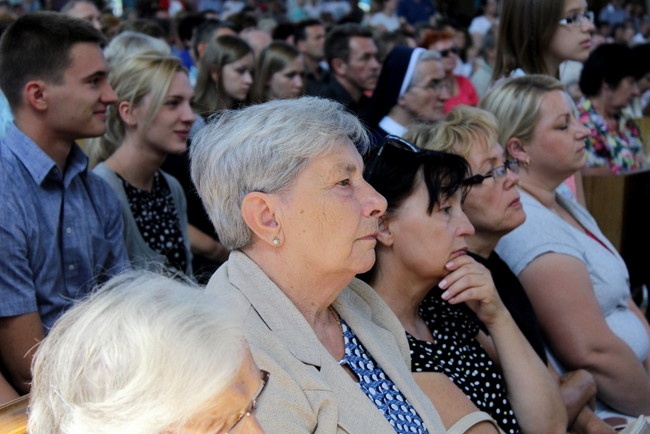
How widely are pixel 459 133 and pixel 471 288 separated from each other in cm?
55

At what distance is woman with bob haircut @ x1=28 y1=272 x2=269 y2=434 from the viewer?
1.19 meters

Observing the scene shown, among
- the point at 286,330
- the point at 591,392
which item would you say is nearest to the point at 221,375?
the point at 286,330

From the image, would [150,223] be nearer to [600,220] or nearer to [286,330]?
[286,330]

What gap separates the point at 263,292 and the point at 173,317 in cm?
52

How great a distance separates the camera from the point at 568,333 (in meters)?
2.62

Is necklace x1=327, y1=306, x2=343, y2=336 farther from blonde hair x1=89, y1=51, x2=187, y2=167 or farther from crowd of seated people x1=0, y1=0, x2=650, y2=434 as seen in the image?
blonde hair x1=89, y1=51, x2=187, y2=167

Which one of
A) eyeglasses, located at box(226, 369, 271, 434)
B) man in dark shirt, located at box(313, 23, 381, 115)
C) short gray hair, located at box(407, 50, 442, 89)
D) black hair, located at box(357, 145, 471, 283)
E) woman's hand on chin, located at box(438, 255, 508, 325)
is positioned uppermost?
eyeglasses, located at box(226, 369, 271, 434)

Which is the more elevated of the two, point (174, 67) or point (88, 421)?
point (88, 421)

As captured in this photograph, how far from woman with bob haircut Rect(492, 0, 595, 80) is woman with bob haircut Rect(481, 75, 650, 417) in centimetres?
62

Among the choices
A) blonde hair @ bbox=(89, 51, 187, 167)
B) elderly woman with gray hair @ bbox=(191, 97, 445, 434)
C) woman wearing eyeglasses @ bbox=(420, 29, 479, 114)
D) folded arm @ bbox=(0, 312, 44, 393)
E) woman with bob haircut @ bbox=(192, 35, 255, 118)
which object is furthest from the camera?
woman wearing eyeglasses @ bbox=(420, 29, 479, 114)

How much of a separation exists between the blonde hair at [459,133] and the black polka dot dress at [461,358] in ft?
1.44

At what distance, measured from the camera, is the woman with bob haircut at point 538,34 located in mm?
3613

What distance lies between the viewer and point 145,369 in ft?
3.92

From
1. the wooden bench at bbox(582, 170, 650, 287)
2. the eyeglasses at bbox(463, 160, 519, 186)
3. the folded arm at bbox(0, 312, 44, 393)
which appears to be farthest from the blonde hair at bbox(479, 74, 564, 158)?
the folded arm at bbox(0, 312, 44, 393)
